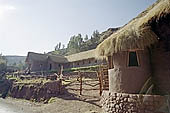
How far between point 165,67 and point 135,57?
167 centimetres

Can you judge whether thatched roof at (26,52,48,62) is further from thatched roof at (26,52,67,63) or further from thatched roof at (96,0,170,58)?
thatched roof at (96,0,170,58)

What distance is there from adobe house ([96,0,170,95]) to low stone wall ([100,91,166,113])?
0.42m

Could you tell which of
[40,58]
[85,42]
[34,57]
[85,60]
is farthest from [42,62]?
[85,42]

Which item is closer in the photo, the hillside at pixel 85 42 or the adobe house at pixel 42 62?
the adobe house at pixel 42 62

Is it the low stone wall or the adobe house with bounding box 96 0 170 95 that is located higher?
the adobe house with bounding box 96 0 170 95

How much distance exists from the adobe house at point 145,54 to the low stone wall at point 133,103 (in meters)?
0.42

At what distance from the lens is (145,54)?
28.6ft

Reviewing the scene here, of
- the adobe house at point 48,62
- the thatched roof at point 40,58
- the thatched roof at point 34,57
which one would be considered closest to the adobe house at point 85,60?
the adobe house at point 48,62

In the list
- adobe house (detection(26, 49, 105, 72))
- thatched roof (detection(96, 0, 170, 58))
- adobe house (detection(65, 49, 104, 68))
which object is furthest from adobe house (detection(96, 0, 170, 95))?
adobe house (detection(26, 49, 105, 72))

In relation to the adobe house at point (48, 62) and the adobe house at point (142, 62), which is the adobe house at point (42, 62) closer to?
the adobe house at point (48, 62)

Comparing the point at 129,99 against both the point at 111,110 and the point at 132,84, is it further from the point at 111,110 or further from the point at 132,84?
the point at 111,110

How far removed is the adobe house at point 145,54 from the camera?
812 centimetres

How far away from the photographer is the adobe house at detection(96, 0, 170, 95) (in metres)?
8.12

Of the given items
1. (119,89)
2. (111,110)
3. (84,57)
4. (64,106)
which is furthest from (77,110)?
(84,57)
